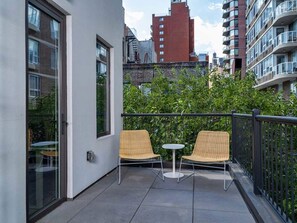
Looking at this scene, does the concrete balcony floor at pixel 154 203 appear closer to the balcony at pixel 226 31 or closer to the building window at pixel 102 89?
the building window at pixel 102 89

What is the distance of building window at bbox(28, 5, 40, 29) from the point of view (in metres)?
2.52

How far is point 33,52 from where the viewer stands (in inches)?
102

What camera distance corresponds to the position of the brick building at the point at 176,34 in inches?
1820

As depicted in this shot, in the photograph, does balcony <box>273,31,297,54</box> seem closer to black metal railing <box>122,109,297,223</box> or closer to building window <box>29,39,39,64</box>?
black metal railing <box>122,109,297,223</box>

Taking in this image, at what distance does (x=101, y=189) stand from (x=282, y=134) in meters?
2.42

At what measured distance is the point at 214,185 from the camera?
155 inches

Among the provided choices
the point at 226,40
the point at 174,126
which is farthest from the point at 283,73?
the point at 226,40

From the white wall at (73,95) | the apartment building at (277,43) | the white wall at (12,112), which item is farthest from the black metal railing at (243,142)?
→ the apartment building at (277,43)

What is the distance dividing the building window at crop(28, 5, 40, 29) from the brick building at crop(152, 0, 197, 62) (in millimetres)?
43384

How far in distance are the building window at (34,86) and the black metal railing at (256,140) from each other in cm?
219

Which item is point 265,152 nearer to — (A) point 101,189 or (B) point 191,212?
(B) point 191,212

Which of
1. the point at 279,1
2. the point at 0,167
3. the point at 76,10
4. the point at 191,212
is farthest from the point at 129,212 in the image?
the point at 279,1

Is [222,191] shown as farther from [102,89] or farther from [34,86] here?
[34,86]

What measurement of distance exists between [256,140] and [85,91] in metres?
2.19
